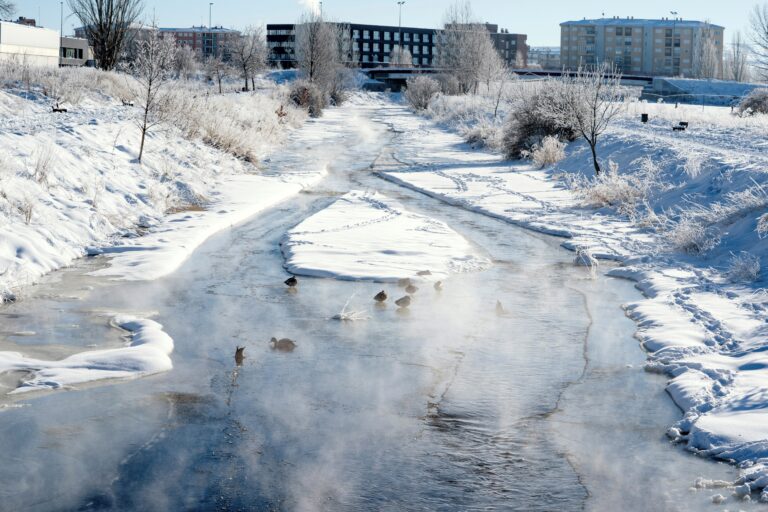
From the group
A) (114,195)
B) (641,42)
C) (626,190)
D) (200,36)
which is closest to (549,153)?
(626,190)

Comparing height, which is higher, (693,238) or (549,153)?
(549,153)

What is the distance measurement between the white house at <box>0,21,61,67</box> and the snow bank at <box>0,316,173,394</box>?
50408 millimetres

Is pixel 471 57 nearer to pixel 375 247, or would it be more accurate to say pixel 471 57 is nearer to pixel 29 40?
pixel 29 40

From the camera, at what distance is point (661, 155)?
816 inches

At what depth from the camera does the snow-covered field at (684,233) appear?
23.0ft

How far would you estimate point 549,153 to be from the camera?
2583 cm

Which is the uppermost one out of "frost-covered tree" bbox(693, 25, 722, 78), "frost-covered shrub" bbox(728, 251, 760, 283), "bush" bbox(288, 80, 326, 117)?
"frost-covered tree" bbox(693, 25, 722, 78)

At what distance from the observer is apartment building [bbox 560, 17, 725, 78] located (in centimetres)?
14425

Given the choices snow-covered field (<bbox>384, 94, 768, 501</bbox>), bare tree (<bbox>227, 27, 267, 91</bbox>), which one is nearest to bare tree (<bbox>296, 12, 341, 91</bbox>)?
bare tree (<bbox>227, 27, 267, 91</bbox>)

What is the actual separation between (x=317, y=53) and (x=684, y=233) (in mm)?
57433

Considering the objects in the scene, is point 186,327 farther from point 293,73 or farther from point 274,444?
point 293,73

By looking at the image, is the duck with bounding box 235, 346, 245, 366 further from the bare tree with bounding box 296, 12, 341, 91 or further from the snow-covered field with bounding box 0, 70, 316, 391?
the bare tree with bounding box 296, 12, 341, 91

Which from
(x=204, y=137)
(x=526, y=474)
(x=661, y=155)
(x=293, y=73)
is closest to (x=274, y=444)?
(x=526, y=474)

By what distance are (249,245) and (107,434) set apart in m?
7.93
